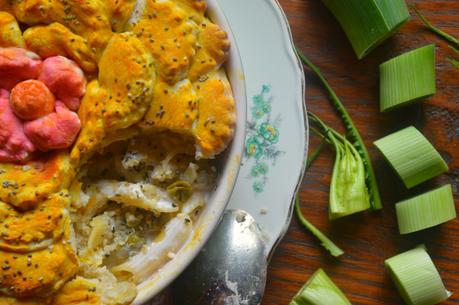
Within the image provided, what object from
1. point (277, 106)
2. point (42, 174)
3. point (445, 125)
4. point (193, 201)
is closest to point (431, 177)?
point (445, 125)

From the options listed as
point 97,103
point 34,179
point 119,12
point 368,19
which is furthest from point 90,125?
point 368,19

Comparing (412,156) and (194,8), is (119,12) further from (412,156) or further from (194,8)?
(412,156)

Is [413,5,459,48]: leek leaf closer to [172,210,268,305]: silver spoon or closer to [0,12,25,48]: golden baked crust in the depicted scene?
[172,210,268,305]: silver spoon

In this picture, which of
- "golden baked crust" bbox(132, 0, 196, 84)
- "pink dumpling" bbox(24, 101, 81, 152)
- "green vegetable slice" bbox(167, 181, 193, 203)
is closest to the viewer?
"pink dumpling" bbox(24, 101, 81, 152)

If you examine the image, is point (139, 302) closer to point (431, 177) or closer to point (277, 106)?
point (277, 106)

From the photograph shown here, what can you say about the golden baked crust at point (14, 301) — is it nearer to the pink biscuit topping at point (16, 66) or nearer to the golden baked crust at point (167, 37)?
the pink biscuit topping at point (16, 66)

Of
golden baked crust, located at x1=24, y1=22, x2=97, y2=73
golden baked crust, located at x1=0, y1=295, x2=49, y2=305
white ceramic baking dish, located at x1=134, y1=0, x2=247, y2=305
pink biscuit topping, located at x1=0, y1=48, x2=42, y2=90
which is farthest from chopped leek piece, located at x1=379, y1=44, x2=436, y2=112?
golden baked crust, located at x1=0, y1=295, x2=49, y2=305

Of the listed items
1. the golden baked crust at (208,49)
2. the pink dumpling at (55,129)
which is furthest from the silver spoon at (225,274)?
the pink dumpling at (55,129)
